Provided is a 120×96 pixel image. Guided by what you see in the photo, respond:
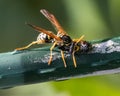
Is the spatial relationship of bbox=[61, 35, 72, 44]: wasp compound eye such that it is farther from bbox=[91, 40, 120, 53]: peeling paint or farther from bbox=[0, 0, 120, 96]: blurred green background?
bbox=[0, 0, 120, 96]: blurred green background

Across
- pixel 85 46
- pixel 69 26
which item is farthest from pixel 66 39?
pixel 69 26

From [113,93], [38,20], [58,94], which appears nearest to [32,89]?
[58,94]

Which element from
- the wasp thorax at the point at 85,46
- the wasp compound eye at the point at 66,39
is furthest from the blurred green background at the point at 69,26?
the wasp thorax at the point at 85,46

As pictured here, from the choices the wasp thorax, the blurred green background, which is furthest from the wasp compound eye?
the blurred green background

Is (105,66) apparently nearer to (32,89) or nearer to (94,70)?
(94,70)

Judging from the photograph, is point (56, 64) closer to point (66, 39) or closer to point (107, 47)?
point (107, 47)

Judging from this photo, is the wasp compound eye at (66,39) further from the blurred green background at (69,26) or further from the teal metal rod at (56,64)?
the blurred green background at (69,26)
